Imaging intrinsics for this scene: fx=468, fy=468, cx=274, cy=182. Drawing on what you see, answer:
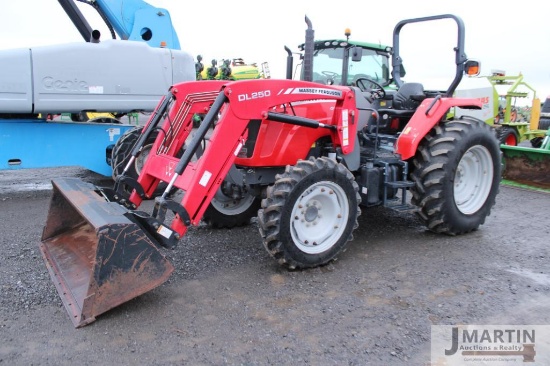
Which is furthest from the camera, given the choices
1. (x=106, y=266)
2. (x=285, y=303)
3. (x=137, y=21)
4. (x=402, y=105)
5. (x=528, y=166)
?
(x=137, y=21)

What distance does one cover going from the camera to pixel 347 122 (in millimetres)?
4371

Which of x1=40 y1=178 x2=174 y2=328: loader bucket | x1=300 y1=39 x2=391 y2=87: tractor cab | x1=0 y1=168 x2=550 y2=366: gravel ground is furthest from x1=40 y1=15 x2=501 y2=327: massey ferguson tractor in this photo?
x1=300 y1=39 x2=391 y2=87: tractor cab

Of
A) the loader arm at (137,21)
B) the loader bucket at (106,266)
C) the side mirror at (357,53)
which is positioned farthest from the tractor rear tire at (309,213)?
the loader arm at (137,21)

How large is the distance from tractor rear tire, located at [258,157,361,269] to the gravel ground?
20 cm

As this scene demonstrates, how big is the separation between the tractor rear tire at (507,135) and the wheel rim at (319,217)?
921 cm

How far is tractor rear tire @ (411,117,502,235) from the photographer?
182 inches

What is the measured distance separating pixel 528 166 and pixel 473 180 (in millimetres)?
2906

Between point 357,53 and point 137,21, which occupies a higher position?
point 137,21

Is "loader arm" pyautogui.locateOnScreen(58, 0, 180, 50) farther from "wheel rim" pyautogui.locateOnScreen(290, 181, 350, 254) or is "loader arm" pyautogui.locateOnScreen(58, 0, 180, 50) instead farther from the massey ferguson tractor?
"wheel rim" pyautogui.locateOnScreen(290, 181, 350, 254)

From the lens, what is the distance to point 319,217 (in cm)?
407

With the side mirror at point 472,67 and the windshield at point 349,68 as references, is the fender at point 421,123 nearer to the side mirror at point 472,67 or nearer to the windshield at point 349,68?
the side mirror at point 472,67

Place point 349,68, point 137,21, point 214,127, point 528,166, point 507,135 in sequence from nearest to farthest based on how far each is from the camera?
point 214,127
point 349,68
point 528,166
point 137,21
point 507,135

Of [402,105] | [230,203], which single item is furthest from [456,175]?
[230,203]

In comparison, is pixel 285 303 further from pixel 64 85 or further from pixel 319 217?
pixel 64 85
